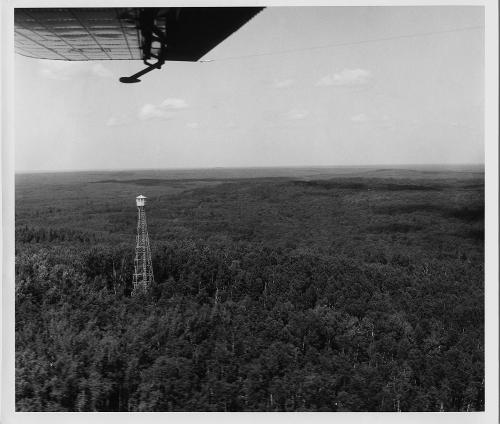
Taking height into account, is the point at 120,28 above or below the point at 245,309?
above

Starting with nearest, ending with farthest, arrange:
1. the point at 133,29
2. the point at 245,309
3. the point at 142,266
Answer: the point at 133,29, the point at 245,309, the point at 142,266

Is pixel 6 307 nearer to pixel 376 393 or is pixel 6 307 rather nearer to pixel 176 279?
pixel 176 279

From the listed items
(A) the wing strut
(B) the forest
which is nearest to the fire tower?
(B) the forest

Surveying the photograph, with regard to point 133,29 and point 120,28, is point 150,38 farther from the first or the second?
point 120,28

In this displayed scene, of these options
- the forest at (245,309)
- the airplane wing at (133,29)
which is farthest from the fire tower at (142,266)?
the airplane wing at (133,29)

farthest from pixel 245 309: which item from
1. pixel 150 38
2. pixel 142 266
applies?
pixel 150 38

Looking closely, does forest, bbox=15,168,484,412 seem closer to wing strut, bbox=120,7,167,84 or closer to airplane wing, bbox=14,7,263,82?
airplane wing, bbox=14,7,263,82

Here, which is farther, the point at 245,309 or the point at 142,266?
the point at 142,266
